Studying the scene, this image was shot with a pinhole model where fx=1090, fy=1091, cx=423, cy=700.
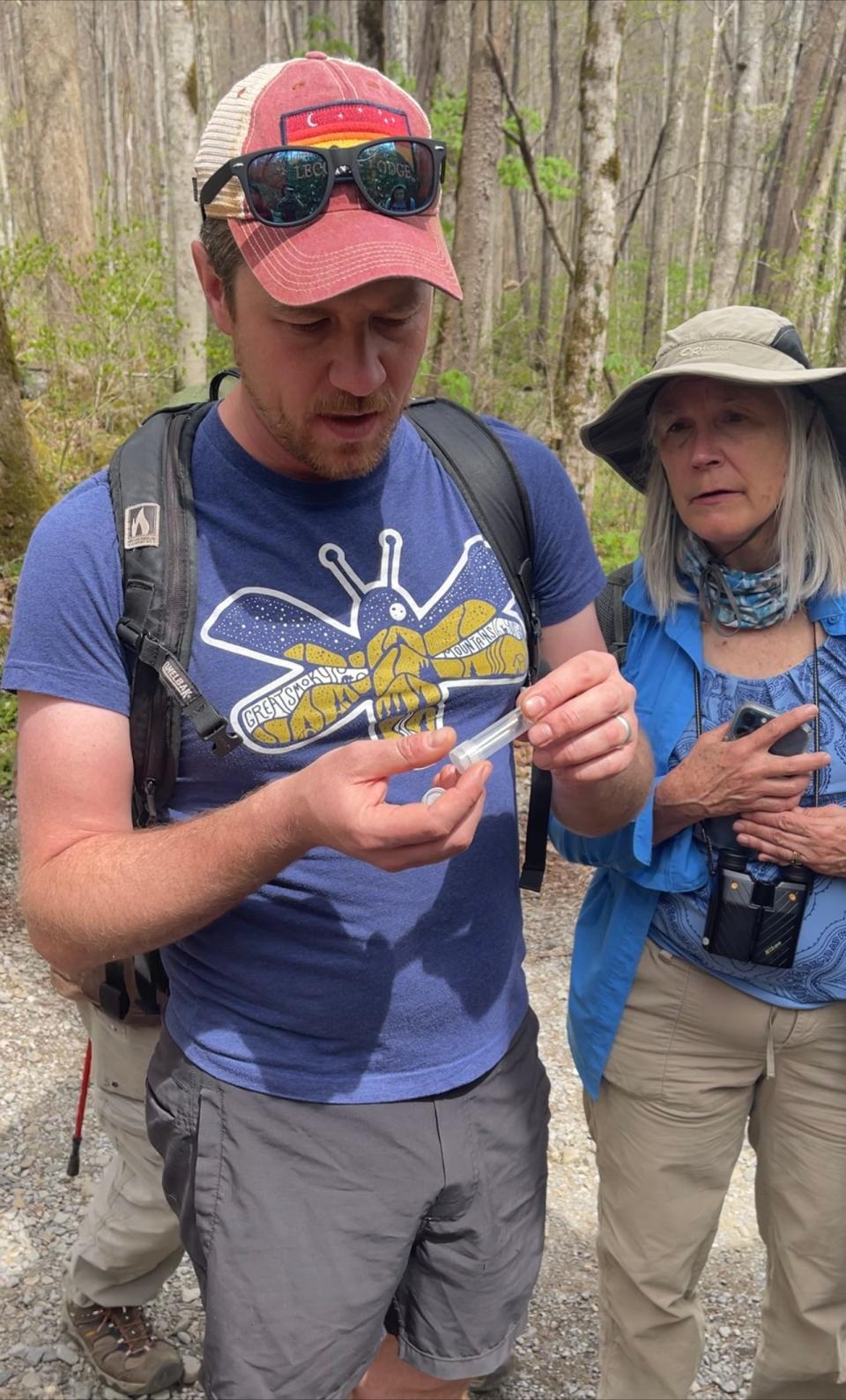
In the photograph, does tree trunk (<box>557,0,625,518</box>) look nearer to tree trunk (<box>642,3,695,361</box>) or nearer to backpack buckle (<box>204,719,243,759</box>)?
backpack buckle (<box>204,719,243,759</box>)

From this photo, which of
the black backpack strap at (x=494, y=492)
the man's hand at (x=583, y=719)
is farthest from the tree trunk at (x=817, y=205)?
the man's hand at (x=583, y=719)

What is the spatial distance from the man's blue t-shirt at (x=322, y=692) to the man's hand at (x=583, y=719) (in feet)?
0.66

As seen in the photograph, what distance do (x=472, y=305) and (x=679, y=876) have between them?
7.57 meters

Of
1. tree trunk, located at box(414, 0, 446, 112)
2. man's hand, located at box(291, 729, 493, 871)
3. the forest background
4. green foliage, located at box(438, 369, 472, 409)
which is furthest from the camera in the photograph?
tree trunk, located at box(414, 0, 446, 112)

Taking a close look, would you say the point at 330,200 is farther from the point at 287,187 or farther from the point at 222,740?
the point at 222,740

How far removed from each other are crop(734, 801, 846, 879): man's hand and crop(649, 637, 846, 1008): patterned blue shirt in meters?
0.05

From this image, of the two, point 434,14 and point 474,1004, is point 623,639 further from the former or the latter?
point 434,14

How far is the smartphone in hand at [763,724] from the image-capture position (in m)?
2.03

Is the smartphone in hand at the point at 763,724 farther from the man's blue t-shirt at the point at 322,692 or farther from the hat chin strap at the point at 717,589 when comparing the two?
the man's blue t-shirt at the point at 322,692

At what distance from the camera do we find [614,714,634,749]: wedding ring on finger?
1601 mm

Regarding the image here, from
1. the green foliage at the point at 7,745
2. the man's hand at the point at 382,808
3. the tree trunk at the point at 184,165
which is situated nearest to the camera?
the man's hand at the point at 382,808

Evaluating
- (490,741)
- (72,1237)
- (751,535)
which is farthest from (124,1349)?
(751,535)

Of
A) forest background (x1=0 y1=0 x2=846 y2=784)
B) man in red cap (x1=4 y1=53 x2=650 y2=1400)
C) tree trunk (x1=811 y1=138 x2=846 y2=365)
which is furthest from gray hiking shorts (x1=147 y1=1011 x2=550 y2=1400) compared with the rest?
tree trunk (x1=811 y1=138 x2=846 y2=365)

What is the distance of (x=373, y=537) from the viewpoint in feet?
5.47
